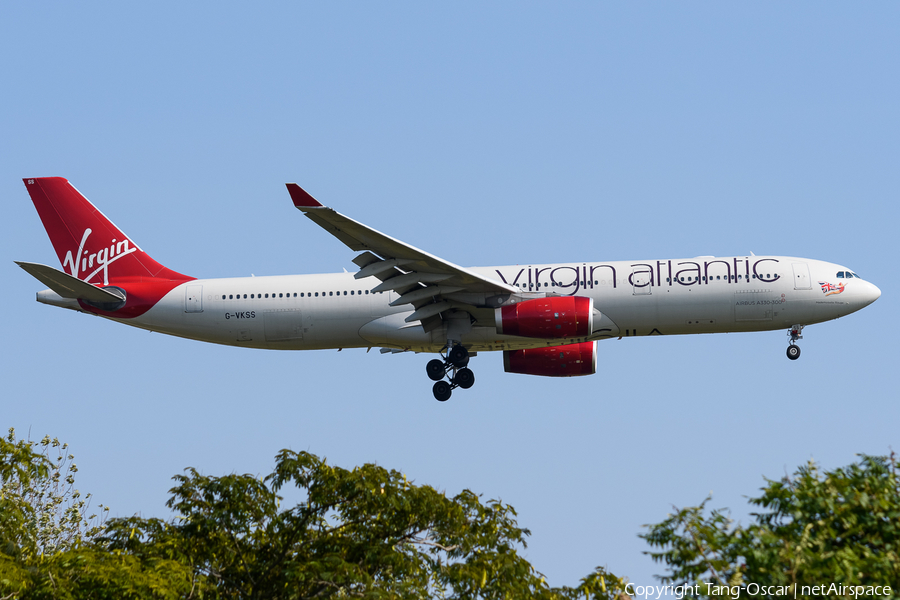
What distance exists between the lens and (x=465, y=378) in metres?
Answer: 35.7

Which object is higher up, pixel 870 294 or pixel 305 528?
pixel 870 294

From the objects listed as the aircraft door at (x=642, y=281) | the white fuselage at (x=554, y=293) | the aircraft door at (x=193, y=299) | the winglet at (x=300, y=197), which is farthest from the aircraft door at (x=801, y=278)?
the aircraft door at (x=193, y=299)

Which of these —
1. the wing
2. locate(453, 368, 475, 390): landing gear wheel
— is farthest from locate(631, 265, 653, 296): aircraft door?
locate(453, 368, 475, 390): landing gear wheel

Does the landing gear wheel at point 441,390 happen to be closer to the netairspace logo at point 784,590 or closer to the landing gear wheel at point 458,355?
the landing gear wheel at point 458,355

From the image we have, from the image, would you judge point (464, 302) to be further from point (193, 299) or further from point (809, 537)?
point (809, 537)

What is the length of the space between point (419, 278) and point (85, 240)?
14.7 meters

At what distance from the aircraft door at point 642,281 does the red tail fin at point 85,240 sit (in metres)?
16.6

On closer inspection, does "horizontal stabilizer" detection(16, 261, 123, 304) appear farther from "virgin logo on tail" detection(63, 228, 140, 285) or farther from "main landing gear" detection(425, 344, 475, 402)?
"main landing gear" detection(425, 344, 475, 402)

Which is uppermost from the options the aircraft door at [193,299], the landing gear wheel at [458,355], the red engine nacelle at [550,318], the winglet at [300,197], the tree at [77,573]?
the winglet at [300,197]

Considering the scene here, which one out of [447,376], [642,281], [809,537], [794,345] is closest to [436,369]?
[447,376]

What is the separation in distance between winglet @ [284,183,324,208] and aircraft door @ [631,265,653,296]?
1118 cm

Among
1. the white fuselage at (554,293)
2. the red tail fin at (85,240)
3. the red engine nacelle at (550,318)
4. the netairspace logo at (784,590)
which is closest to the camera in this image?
the netairspace logo at (784,590)

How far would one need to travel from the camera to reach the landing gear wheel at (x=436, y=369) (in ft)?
117

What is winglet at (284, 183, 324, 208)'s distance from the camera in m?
28.6
